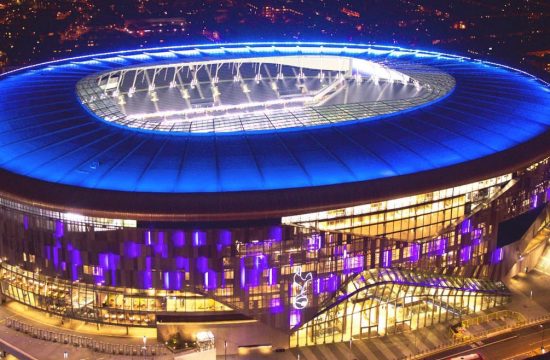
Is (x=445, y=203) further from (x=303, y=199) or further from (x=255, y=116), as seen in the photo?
(x=255, y=116)

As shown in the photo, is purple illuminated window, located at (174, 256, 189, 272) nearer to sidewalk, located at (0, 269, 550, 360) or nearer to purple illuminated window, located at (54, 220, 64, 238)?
sidewalk, located at (0, 269, 550, 360)

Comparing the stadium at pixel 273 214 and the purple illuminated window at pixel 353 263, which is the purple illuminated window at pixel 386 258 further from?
the purple illuminated window at pixel 353 263

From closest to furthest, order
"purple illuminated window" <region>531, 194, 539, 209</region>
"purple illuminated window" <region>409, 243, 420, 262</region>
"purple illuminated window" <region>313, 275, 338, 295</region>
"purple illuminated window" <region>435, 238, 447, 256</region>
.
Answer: "purple illuminated window" <region>313, 275, 338, 295</region> < "purple illuminated window" <region>409, 243, 420, 262</region> < "purple illuminated window" <region>435, 238, 447, 256</region> < "purple illuminated window" <region>531, 194, 539, 209</region>

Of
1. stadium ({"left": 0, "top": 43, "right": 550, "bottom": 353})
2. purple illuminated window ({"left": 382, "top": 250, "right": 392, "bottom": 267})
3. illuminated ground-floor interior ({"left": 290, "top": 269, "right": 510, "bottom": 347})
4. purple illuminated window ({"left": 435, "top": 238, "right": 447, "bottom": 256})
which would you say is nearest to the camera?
stadium ({"left": 0, "top": 43, "right": 550, "bottom": 353})

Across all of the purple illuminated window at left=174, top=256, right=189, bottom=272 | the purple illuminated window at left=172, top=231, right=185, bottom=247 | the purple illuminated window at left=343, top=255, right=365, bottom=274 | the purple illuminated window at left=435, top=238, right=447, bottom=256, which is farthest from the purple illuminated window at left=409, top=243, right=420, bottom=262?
the purple illuminated window at left=172, top=231, right=185, bottom=247

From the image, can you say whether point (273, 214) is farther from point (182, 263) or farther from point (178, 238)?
point (182, 263)
